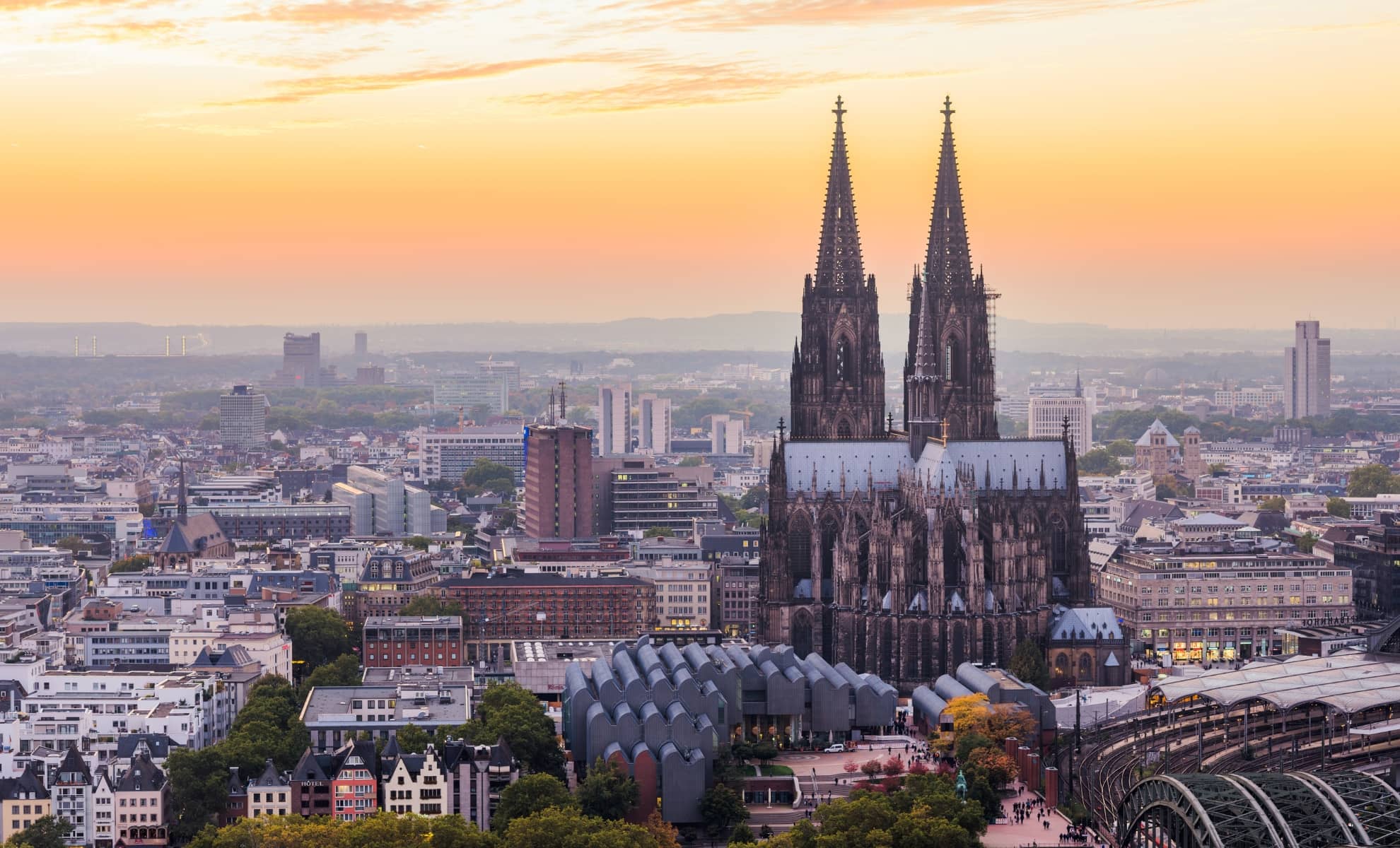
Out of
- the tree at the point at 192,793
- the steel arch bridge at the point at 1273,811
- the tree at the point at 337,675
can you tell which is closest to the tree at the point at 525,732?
the tree at the point at 192,793

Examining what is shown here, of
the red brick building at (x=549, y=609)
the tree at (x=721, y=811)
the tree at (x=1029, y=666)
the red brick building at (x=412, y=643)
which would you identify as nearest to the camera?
the tree at (x=721, y=811)

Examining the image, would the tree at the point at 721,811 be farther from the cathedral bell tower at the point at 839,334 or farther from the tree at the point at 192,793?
the cathedral bell tower at the point at 839,334

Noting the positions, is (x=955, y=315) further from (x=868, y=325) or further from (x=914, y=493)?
(x=914, y=493)

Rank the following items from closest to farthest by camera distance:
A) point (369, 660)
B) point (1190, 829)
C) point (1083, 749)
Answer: point (1190, 829) → point (1083, 749) → point (369, 660)

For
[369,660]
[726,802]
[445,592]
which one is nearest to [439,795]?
[726,802]

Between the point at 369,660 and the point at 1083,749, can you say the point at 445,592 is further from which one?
the point at 1083,749

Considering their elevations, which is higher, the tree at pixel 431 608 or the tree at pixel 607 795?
the tree at pixel 431 608
